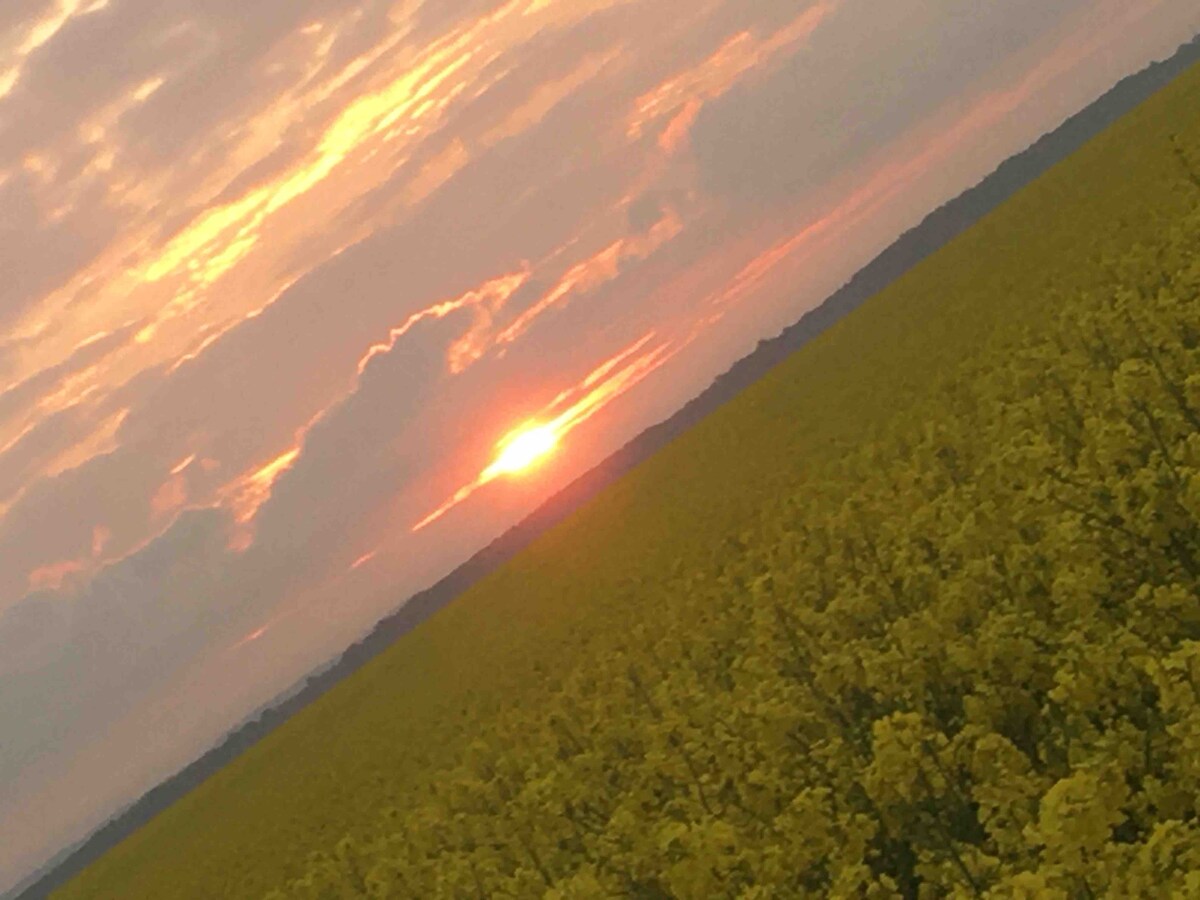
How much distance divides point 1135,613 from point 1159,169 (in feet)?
159

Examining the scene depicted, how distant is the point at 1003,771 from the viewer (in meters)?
12.3

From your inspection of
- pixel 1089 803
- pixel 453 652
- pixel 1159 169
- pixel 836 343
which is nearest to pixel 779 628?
pixel 1089 803

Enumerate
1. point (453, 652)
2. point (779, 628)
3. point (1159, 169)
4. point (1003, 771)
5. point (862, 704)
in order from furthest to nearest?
1. point (453, 652)
2. point (1159, 169)
3. point (779, 628)
4. point (862, 704)
5. point (1003, 771)

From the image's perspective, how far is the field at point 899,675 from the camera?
40.8ft

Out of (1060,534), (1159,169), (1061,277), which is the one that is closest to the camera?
(1060,534)

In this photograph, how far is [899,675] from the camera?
16266mm

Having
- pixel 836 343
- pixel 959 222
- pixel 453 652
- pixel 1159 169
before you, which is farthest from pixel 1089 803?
pixel 959 222

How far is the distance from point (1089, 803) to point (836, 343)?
77.8 metres

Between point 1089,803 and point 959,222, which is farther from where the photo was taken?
point 959,222

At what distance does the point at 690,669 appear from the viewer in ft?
90.4

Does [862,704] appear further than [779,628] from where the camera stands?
No

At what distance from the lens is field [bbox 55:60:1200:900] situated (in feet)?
40.8

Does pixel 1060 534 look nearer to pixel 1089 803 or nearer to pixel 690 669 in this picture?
pixel 1089 803

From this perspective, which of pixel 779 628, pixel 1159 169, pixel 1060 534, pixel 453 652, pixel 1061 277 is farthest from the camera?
pixel 453 652
